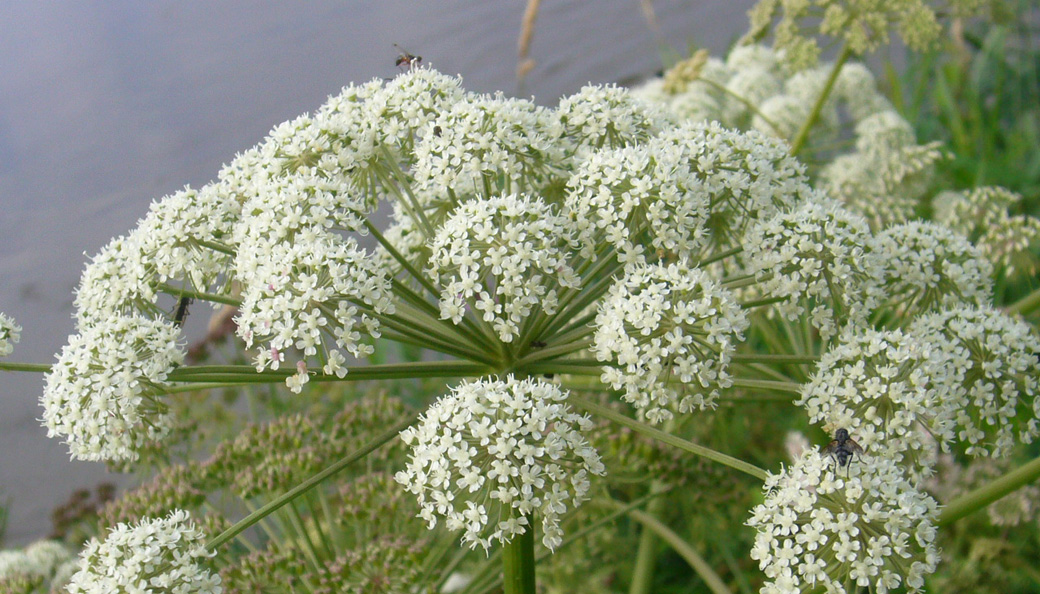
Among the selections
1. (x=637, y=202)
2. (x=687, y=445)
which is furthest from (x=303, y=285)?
(x=687, y=445)

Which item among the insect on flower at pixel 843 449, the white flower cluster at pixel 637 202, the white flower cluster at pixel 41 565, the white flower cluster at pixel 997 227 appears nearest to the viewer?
the insect on flower at pixel 843 449

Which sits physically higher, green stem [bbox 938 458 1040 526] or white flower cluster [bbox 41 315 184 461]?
white flower cluster [bbox 41 315 184 461]

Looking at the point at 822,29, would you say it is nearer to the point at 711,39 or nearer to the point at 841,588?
the point at 841,588

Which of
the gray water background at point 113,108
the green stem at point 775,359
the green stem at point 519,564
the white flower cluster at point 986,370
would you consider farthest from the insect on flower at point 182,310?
the gray water background at point 113,108

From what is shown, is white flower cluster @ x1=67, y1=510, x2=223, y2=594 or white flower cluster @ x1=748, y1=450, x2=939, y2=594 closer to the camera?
white flower cluster @ x1=748, y1=450, x2=939, y2=594

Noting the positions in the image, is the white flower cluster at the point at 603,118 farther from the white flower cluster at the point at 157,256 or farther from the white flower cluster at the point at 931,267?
the white flower cluster at the point at 157,256

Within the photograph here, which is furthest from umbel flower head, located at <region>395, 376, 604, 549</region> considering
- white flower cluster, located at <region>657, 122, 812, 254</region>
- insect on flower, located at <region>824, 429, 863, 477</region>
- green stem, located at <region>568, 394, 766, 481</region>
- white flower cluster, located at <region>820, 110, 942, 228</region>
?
white flower cluster, located at <region>820, 110, 942, 228</region>

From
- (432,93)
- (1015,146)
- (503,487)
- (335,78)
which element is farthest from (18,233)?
(1015,146)

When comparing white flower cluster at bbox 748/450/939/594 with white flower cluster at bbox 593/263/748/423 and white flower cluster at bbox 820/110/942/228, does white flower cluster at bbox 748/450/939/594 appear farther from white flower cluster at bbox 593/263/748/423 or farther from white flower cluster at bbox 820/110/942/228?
white flower cluster at bbox 820/110/942/228
